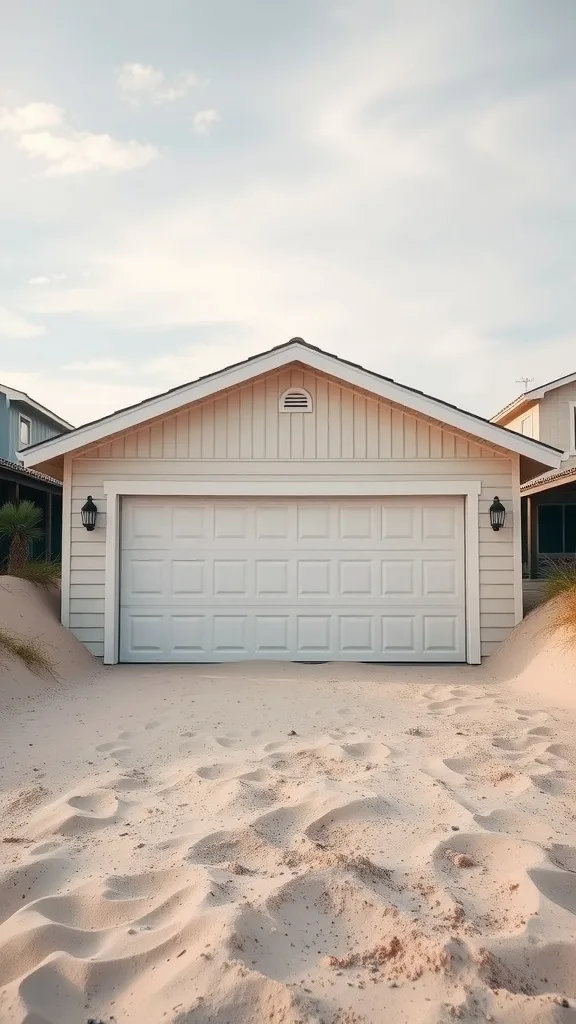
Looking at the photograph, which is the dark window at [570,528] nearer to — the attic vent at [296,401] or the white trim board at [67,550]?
the attic vent at [296,401]

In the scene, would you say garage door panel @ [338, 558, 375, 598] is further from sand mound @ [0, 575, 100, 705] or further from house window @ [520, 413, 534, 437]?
house window @ [520, 413, 534, 437]

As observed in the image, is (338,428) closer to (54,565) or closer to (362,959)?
(54,565)

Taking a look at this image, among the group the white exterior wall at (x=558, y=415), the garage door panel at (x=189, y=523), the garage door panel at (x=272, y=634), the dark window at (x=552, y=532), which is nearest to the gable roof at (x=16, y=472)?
the garage door panel at (x=189, y=523)

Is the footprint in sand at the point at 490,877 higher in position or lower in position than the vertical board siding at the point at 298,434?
lower

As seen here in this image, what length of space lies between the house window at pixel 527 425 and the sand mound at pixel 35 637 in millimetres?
15535

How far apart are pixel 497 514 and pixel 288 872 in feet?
21.8

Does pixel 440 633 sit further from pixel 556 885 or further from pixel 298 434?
pixel 556 885

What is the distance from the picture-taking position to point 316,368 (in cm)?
836

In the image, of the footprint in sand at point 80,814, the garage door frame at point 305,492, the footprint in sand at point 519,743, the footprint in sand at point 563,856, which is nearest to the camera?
the footprint in sand at point 563,856

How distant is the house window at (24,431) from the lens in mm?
20641

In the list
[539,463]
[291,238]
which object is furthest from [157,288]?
[539,463]

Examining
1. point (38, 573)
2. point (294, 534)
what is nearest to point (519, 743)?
point (294, 534)

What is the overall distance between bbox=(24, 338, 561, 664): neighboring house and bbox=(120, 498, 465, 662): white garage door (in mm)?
19

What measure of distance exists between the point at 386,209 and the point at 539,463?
465cm
